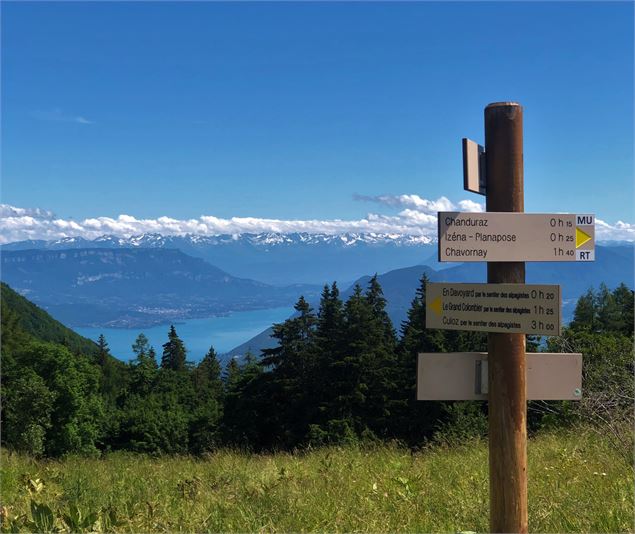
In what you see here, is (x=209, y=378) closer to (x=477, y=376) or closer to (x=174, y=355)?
(x=174, y=355)

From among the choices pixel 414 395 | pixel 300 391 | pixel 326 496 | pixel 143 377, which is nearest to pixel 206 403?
pixel 143 377

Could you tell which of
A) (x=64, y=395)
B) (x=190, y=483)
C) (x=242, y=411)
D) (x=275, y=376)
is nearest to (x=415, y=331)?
(x=275, y=376)

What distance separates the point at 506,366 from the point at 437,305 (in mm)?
496

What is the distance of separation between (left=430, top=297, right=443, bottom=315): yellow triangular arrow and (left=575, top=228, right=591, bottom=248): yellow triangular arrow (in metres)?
0.80

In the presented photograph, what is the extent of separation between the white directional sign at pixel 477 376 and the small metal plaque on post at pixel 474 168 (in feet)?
3.03

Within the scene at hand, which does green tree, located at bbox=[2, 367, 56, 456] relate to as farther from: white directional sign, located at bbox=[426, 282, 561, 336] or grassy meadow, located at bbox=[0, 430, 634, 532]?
white directional sign, located at bbox=[426, 282, 561, 336]

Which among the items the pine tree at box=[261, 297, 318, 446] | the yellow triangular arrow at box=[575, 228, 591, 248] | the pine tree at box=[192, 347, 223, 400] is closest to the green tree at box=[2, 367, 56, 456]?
the pine tree at box=[261, 297, 318, 446]

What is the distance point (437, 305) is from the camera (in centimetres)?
329

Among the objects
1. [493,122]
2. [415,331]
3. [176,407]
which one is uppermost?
[493,122]

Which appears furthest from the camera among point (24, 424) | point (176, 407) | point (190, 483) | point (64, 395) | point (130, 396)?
A: point (130, 396)

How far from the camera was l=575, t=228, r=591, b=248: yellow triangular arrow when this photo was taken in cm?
315

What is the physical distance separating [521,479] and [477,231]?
55.4 inches

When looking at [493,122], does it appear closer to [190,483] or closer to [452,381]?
[452,381]

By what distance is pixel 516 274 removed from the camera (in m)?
3.17
